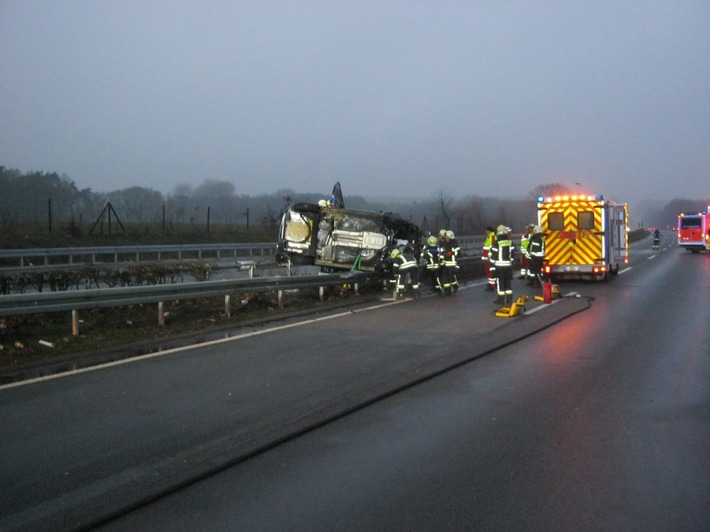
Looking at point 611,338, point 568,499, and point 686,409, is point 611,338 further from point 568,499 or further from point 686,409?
point 568,499

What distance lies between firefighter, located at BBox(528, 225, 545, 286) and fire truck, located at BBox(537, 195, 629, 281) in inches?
88.9

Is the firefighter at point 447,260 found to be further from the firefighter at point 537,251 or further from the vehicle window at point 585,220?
the vehicle window at point 585,220

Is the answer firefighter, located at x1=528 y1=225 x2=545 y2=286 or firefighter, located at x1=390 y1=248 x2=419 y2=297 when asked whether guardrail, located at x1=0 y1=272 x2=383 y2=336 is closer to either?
firefighter, located at x1=390 y1=248 x2=419 y2=297

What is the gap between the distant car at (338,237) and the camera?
17.3 m

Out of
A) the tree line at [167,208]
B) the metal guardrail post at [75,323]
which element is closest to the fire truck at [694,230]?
the tree line at [167,208]

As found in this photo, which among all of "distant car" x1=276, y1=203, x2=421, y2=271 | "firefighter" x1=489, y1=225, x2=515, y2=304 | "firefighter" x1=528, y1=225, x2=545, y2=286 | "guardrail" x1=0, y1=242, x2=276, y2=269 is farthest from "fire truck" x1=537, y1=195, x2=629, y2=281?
"guardrail" x1=0, y1=242, x2=276, y2=269

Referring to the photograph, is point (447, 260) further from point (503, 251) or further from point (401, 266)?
point (503, 251)

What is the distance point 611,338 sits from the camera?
1122cm

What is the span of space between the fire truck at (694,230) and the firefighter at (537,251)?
1125 inches

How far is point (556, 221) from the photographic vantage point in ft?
71.4

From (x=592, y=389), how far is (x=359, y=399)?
8.66 ft

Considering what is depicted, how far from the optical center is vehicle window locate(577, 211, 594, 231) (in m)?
21.2

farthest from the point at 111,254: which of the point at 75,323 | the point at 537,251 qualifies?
the point at 75,323

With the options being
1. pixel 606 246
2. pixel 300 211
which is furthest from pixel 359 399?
pixel 606 246
